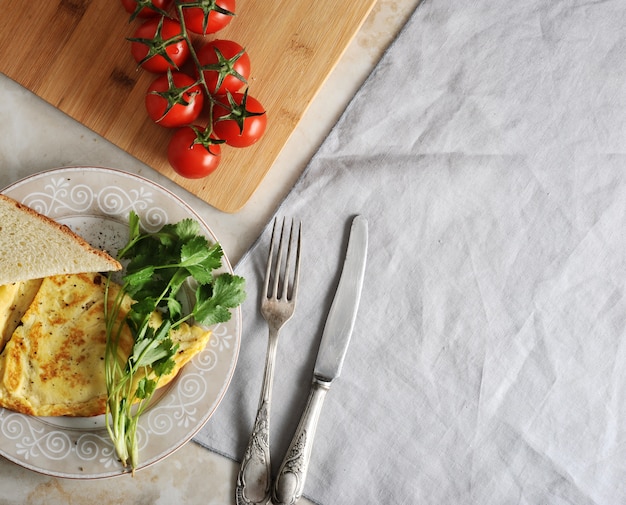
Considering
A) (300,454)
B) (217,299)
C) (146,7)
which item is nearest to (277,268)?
(217,299)

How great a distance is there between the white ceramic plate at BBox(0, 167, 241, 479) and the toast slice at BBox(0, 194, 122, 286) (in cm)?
7

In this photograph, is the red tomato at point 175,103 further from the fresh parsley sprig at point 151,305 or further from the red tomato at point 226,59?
the fresh parsley sprig at point 151,305

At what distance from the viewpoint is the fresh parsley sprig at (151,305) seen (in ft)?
5.60

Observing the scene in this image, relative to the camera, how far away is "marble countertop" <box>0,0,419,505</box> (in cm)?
192

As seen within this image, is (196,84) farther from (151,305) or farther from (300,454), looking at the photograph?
(300,454)

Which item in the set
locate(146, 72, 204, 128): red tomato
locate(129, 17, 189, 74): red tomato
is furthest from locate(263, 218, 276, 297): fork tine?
locate(129, 17, 189, 74): red tomato

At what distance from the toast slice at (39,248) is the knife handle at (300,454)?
0.72 metres

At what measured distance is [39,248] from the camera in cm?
177

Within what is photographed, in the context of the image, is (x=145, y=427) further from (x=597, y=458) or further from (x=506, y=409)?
(x=597, y=458)

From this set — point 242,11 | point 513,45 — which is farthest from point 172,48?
point 513,45

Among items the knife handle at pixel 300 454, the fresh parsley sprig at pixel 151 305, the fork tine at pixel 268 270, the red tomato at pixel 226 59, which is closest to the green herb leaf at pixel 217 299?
the fresh parsley sprig at pixel 151 305

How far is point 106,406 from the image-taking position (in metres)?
1.72

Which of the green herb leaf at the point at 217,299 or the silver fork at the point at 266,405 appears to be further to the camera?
the silver fork at the point at 266,405

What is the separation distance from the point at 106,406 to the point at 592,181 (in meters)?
1.67
